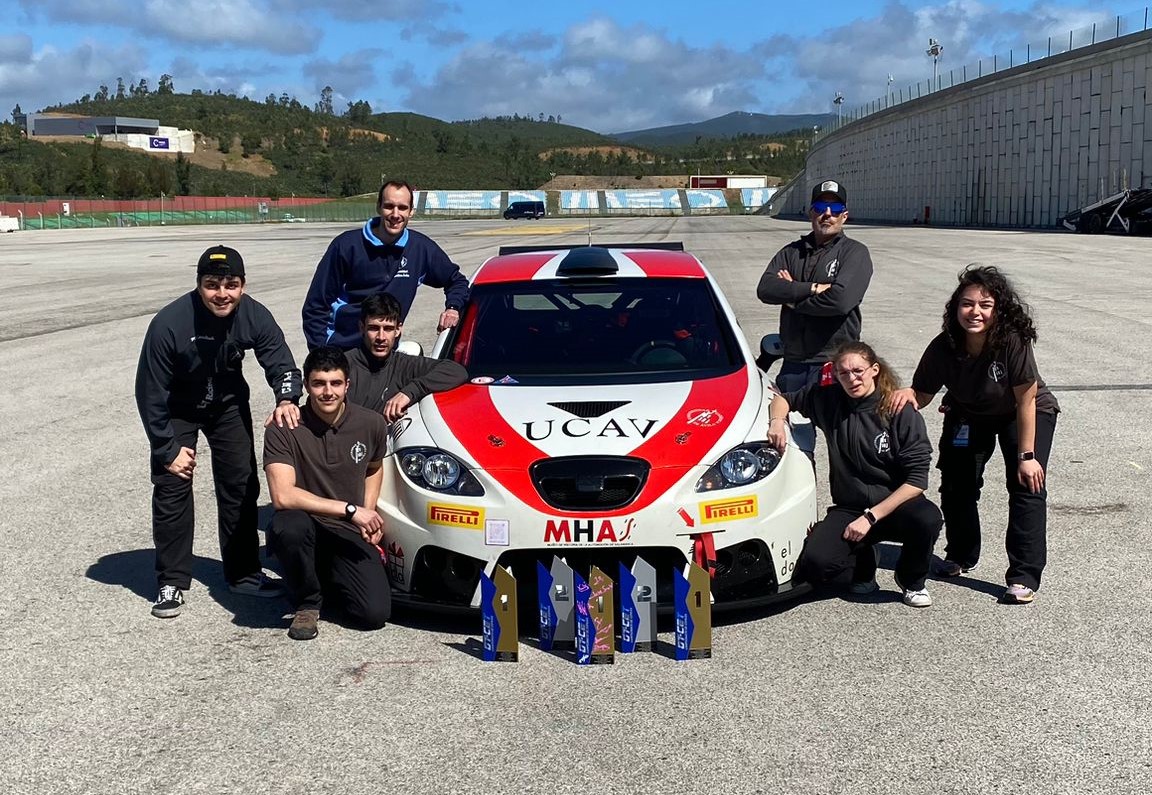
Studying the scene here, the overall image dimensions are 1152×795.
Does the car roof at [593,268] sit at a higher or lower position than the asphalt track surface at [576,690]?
higher

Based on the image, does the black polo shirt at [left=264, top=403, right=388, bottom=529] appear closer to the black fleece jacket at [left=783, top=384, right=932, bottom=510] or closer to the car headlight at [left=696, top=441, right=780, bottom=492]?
the car headlight at [left=696, top=441, right=780, bottom=492]

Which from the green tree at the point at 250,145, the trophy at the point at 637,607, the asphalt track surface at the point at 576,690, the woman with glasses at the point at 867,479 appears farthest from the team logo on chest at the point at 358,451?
the green tree at the point at 250,145

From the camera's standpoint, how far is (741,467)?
4.81 m

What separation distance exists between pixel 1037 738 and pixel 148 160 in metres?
148

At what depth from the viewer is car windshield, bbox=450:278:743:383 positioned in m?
5.80

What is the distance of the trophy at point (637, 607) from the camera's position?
14.8 feet

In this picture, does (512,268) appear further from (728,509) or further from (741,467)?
(728,509)

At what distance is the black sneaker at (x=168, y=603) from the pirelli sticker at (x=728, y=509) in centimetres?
234

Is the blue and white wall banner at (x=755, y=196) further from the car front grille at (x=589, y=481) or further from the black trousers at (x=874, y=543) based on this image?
the car front grille at (x=589, y=481)

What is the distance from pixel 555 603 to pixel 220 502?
5.76 ft

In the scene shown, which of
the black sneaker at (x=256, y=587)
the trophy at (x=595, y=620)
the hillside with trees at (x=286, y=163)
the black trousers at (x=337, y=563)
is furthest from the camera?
the hillside with trees at (x=286, y=163)

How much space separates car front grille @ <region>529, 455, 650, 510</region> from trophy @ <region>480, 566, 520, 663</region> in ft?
1.15

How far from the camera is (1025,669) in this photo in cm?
443

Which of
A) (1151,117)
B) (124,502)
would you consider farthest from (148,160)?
(124,502)
